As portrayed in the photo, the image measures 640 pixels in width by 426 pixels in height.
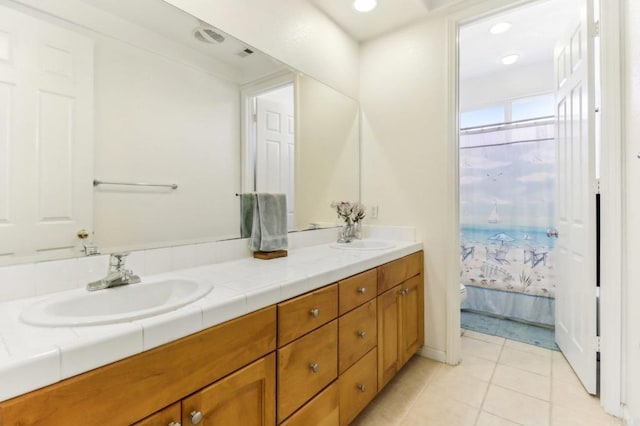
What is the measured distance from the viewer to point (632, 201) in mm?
1463

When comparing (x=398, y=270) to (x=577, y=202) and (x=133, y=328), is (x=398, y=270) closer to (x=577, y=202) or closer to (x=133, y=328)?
(x=577, y=202)

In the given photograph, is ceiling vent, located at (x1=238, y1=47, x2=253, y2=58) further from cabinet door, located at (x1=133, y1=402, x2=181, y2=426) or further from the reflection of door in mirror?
cabinet door, located at (x1=133, y1=402, x2=181, y2=426)

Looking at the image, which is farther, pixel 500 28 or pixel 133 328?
pixel 500 28

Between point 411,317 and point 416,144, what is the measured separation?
1.18 metres

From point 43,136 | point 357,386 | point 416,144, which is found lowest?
point 357,386

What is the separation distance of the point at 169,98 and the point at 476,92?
3176mm

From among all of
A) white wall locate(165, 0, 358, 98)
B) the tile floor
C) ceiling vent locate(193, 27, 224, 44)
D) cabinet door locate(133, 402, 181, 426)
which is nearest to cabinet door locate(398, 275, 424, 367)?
the tile floor

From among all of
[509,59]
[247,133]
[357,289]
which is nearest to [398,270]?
[357,289]

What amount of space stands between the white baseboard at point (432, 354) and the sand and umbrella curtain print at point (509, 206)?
1.29 meters

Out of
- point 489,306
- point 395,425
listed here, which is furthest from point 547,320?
point 395,425

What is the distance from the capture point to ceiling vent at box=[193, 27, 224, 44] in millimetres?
1398

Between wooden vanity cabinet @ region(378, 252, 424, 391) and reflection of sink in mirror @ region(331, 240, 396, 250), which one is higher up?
reflection of sink in mirror @ region(331, 240, 396, 250)

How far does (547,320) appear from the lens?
2.77 m

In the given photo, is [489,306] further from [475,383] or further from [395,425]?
[395,425]
